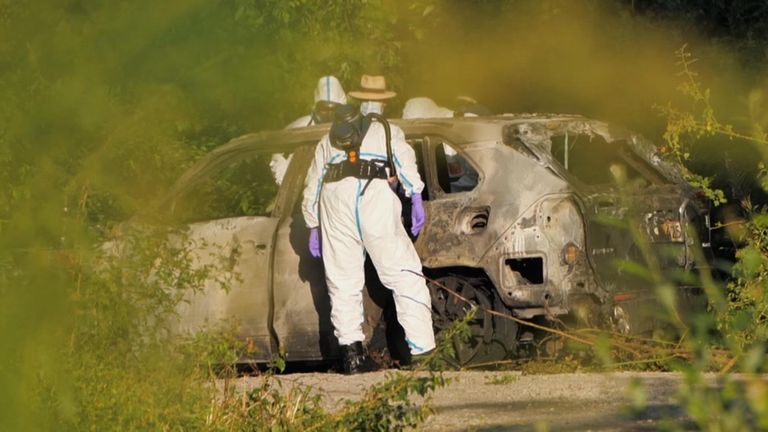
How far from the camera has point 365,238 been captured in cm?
977

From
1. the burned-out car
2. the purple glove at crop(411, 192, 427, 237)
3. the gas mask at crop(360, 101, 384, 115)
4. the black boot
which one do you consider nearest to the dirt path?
the black boot

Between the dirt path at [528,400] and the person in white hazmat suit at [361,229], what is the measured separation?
354 mm

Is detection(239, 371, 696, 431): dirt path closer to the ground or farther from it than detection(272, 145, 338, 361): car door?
closer to the ground

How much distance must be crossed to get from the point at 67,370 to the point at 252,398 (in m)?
3.43

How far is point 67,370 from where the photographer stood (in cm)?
315

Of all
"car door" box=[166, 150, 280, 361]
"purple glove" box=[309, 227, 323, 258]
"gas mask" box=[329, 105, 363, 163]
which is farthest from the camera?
"car door" box=[166, 150, 280, 361]

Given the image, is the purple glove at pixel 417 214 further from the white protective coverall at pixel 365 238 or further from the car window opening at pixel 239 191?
the car window opening at pixel 239 191

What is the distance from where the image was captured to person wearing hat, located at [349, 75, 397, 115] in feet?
37.0

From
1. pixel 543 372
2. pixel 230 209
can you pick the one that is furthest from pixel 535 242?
pixel 230 209

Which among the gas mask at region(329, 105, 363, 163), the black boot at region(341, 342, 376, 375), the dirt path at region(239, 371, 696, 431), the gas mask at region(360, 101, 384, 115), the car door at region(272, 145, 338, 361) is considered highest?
the gas mask at region(360, 101, 384, 115)

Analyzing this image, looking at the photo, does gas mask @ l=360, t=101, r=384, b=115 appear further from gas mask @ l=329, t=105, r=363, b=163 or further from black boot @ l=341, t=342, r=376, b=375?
black boot @ l=341, t=342, r=376, b=375

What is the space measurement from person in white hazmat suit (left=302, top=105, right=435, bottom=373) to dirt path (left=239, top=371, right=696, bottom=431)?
0.35 meters

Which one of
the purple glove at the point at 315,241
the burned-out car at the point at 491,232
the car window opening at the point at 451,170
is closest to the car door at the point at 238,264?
the burned-out car at the point at 491,232

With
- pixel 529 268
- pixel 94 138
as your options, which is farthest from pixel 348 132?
pixel 94 138
